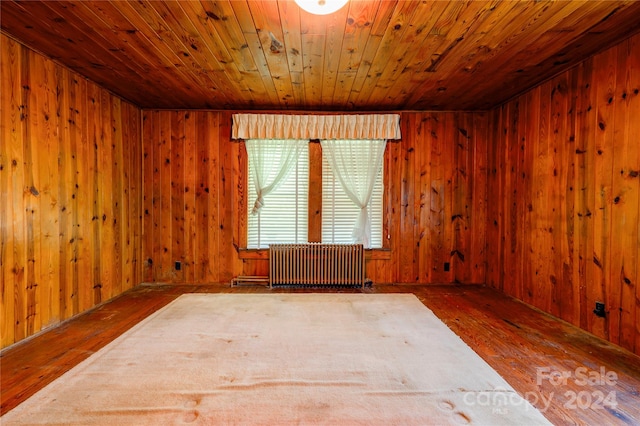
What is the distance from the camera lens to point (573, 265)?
286cm

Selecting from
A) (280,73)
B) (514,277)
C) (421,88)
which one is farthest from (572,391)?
(280,73)

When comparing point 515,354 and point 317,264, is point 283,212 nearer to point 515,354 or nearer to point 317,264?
point 317,264

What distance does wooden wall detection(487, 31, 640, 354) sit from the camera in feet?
7.70

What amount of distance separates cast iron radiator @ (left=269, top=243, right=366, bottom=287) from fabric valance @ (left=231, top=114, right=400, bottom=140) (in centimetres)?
155

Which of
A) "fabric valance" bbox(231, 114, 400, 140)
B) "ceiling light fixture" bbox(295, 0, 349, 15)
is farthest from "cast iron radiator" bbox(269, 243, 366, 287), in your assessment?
"ceiling light fixture" bbox(295, 0, 349, 15)

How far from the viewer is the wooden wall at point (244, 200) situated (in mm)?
4215

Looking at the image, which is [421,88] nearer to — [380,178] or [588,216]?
[380,178]

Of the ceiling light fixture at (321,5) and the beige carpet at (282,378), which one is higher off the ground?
the ceiling light fixture at (321,5)

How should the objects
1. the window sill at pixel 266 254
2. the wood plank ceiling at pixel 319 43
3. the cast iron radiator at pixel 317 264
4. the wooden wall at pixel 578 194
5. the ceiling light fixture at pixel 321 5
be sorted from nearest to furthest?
the ceiling light fixture at pixel 321 5 < the wood plank ceiling at pixel 319 43 < the wooden wall at pixel 578 194 < the cast iron radiator at pixel 317 264 < the window sill at pixel 266 254

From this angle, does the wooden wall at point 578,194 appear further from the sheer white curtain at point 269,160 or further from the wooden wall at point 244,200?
the sheer white curtain at point 269,160

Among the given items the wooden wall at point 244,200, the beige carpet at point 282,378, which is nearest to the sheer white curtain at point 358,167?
the wooden wall at point 244,200

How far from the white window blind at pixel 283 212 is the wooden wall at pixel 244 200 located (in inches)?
5.8

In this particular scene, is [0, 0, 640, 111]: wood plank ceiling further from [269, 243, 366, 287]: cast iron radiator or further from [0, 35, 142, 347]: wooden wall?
[269, 243, 366, 287]: cast iron radiator

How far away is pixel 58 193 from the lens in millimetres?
2857
